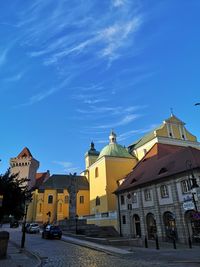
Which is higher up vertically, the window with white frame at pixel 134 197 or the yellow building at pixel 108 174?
the yellow building at pixel 108 174

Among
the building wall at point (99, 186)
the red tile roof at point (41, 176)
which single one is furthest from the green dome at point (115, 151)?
the red tile roof at point (41, 176)

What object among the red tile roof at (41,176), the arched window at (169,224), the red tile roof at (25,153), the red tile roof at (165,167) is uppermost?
the red tile roof at (25,153)

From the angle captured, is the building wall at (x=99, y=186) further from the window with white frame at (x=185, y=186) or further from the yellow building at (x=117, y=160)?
the window with white frame at (x=185, y=186)

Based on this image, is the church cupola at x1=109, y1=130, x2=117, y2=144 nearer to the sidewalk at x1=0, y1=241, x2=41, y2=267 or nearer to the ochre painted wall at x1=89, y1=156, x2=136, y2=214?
the ochre painted wall at x1=89, y1=156, x2=136, y2=214

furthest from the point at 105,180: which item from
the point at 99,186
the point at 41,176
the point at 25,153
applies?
the point at 41,176

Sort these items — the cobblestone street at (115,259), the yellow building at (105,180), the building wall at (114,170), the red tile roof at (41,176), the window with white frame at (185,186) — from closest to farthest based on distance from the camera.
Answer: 1. the cobblestone street at (115,259)
2. the window with white frame at (185,186)
3. the yellow building at (105,180)
4. the building wall at (114,170)
5. the red tile roof at (41,176)

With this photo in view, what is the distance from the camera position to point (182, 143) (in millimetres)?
54469

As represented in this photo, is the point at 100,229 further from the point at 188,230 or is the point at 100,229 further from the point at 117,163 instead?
the point at 117,163

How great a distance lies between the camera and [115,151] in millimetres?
62062

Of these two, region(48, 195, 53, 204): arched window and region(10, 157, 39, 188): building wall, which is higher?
region(10, 157, 39, 188): building wall

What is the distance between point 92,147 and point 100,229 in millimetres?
50320

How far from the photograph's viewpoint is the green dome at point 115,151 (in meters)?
60.9

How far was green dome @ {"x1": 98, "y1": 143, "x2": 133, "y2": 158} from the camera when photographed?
6092 cm

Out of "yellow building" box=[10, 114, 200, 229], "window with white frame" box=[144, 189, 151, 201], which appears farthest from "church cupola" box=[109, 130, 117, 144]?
"window with white frame" box=[144, 189, 151, 201]
